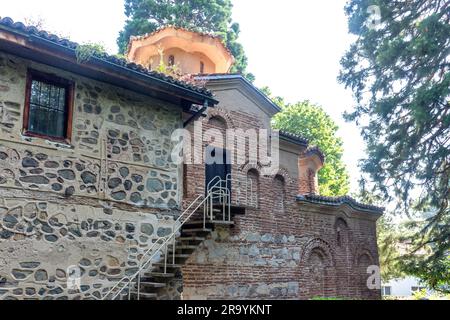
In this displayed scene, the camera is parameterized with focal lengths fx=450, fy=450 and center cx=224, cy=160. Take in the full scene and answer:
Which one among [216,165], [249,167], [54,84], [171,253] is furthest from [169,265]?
[249,167]

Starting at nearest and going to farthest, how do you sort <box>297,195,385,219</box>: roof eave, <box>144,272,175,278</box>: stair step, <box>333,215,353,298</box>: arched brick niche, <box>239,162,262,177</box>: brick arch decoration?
<box>144,272,175,278</box>: stair step < <box>239,162,262,177</box>: brick arch decoration < <box>297,195,385,219</box>: roof eave < <box>333,215,353,298</box>: arched brick niche

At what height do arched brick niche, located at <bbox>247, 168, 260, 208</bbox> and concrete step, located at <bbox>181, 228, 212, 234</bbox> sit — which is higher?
arched brick niche, located at <bbox>247, 168, 260, 208</bbox>

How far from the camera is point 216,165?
42.2 feet

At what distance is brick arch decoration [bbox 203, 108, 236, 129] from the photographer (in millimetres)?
12820

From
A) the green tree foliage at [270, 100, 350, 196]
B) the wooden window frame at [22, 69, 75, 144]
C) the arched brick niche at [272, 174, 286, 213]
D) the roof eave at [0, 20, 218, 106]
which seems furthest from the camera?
the green tree foliage at [270, 100, 350, 196]

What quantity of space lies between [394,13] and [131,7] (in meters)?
19.6

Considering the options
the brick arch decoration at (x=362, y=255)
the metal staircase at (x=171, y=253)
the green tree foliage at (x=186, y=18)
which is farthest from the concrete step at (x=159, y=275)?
the green tree foliage at (x=186, y=18)

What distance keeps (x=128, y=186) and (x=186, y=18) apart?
20862mm

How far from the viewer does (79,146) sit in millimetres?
8812

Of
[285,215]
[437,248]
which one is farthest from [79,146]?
[437,248]

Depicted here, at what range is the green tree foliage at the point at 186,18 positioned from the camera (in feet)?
89.0

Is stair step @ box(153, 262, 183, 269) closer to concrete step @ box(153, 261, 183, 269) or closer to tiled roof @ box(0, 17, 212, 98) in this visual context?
concrete step @ box(153, 261, 183, 269)

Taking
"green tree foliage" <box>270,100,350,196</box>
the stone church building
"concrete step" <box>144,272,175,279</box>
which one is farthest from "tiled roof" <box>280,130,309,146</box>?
"green tree foliage" <box>270,100,350,196</box>

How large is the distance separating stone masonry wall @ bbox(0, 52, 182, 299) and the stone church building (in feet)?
0.07
